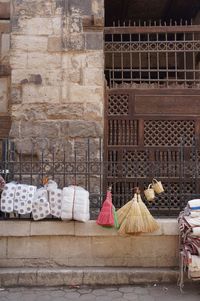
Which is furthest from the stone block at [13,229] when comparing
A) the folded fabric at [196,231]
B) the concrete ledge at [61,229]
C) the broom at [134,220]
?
the folded fabric at [196,231]

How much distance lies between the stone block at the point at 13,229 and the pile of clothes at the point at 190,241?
1841 millimetres

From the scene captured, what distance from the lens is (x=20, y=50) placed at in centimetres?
645

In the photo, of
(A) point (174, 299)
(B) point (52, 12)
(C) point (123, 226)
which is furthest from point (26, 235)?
(B) point (52, 12)

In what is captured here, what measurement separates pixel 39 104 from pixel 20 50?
0.94 meters

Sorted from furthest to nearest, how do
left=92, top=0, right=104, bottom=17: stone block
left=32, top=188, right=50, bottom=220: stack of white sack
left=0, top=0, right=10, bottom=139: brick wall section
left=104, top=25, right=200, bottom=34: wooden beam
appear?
left=0, top=0, right=10, bottom=139: brick wall section < left=104, top=25, right=200, bottom=34: wooden beam < left=92, top=0, right=104, bottom=17: stone block < left=32, top=188, right=50, bottom=220: stack of white sack

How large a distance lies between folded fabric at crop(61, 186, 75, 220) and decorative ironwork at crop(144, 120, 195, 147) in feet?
7.28

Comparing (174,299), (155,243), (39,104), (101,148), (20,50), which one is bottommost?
(174,299)

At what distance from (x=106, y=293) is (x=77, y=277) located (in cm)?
40

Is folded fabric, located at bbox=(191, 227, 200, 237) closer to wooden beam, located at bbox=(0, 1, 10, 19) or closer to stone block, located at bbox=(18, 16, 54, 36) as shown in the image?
stone block, located at bbox=(18, 16, 54, 36)

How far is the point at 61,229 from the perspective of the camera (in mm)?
4797

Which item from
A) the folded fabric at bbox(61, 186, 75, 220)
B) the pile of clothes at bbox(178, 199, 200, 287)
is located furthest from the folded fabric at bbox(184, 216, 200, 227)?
the folded fabric at bbox(61, 186, 75, 220)

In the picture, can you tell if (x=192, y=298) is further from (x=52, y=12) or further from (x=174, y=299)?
(x=52, y=12)

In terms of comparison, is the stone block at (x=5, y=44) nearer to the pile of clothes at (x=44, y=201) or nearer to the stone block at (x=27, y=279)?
the pile of clothes at (x=44, y=201)

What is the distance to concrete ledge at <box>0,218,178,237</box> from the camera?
4.80 meters
